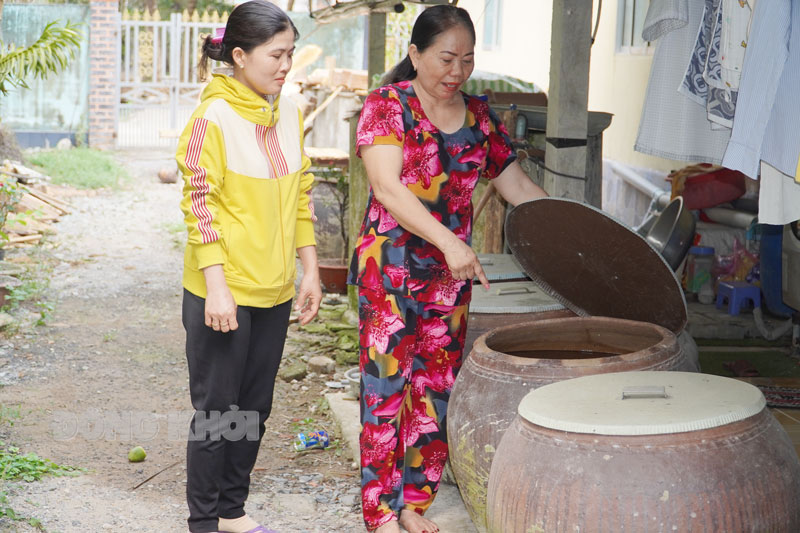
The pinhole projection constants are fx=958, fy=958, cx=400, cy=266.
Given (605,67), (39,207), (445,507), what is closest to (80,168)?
(39,207)

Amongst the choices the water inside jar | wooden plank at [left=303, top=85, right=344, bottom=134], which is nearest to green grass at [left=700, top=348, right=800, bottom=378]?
the water inside jar

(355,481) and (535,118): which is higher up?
(535,118)

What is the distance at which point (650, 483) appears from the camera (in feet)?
7.30

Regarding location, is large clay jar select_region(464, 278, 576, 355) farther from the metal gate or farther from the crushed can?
the metal gate

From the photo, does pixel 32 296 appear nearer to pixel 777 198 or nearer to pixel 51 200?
pixel 51 200

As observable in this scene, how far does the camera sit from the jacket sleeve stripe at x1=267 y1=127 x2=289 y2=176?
10.7 ft

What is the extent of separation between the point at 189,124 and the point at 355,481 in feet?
6.44

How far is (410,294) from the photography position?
11.0 feet

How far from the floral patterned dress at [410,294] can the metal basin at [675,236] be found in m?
1.89

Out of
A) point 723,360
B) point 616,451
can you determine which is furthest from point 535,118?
point 616,451

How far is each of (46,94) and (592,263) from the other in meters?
14.8

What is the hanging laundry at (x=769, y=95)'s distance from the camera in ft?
9.21

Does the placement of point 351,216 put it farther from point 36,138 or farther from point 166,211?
point 36,138

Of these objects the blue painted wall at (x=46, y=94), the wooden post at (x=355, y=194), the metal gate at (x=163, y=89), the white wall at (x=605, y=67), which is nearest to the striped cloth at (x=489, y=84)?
the white wall at (x=605, y=67)
